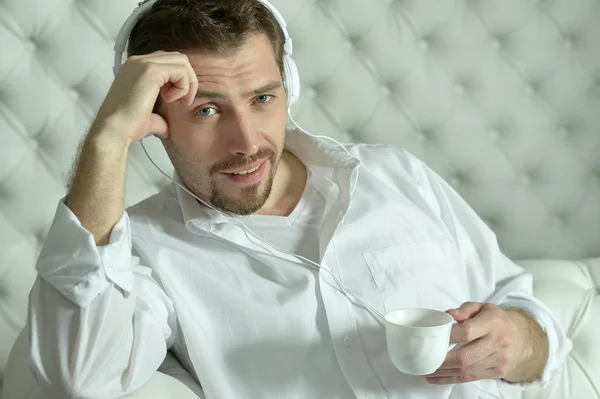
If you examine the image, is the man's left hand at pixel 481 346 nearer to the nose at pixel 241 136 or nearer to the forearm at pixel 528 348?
the forearm at pixel 528 348

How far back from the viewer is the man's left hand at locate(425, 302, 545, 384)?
1.20 meters

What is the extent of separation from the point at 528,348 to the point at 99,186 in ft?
2.73

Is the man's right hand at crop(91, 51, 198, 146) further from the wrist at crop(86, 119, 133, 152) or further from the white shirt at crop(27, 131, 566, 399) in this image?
the white shirt at crop(27, 131, 566, 399)

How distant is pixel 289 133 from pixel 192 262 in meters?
0.43

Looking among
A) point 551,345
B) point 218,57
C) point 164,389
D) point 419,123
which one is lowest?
point 551,345

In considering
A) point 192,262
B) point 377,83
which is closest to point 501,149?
point 377,83

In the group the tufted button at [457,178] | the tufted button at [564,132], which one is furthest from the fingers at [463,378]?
the tufted button at [564,132]

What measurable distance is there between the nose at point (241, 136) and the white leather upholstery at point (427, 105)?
49 centimetres

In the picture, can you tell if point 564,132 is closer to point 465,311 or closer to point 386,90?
point 386,90

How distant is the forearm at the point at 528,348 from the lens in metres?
1.33

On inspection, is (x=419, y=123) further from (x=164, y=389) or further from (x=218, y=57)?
(x=164, y=389)

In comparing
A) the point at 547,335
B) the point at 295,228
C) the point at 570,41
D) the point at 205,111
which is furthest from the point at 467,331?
the point at 570,41

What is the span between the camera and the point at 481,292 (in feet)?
4.89

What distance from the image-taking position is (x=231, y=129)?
1.31 metres
